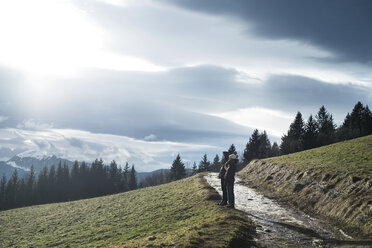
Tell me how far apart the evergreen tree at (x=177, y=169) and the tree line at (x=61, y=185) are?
35266mm

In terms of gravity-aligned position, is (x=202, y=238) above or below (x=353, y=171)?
below

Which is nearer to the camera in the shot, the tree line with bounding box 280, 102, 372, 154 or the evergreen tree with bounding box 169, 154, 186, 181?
the tree line with bounding box 280, 102, 372, 154

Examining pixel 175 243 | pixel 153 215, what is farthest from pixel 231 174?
pixel 153 215

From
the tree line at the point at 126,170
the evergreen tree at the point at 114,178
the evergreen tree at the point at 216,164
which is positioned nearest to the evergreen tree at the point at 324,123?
the tree line at the point at 126,170

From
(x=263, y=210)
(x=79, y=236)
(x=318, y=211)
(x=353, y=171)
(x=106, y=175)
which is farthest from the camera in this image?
(x=106, y=175)

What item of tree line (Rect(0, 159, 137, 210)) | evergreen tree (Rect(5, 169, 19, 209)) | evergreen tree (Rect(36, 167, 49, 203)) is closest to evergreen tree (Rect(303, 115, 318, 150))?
tree line (Rect(0, 159, 137, 210))

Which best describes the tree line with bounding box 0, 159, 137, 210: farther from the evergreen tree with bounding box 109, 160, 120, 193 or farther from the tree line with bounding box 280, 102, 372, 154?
the tree line with bounding box 280, 102, 372, 154

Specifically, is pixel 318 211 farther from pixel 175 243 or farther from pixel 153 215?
pixel 153 215

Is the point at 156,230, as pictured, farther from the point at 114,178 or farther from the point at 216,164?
the point at 114,178

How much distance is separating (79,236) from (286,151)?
75.0 metres

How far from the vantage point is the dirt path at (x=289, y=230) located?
36.6ft

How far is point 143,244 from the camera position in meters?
11.7

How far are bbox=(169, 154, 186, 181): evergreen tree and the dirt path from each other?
258 feet

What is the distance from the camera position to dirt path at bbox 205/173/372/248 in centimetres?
1116
